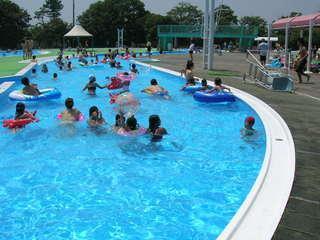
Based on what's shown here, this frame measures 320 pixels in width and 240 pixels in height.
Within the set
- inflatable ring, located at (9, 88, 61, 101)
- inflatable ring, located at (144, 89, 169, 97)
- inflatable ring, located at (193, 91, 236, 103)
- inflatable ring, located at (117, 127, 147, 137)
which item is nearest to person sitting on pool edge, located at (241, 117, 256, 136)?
inflatable ring, located at (117, 127, 147, 137)

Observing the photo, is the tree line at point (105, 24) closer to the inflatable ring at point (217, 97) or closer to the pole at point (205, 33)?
the pole at point (205, 33)

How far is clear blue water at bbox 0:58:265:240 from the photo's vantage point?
4703mm

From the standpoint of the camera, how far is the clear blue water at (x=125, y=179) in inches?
185

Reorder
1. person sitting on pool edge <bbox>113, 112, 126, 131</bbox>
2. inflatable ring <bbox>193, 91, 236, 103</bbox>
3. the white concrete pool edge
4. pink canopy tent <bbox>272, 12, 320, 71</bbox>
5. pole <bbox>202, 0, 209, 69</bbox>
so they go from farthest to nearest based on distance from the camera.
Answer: pole <bbox>202, 0, 209, 69</bbox>
pink canopy tent <bbox>272, 12, 320, 71</bbox>
inflatable ring <bbox>193, 91, 236, 103</bbox>
person sitting on pool edge <bbox>113, 112, 126, 131</bbox>
the white concrete pool edge

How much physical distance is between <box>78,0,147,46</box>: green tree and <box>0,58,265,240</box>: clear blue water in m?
Result: 53.0

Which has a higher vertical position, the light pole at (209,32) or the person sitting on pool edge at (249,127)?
the light pole at (209,32)

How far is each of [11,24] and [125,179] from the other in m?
51.4

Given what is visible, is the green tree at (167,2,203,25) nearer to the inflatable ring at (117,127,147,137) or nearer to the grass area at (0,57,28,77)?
the grass area at (0,57,28,77)

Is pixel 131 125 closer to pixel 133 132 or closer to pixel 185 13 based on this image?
pixel 133 132

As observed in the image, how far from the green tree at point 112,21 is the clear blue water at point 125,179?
174ft

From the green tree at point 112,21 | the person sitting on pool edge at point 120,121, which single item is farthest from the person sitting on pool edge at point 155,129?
the green tree at point 112,21

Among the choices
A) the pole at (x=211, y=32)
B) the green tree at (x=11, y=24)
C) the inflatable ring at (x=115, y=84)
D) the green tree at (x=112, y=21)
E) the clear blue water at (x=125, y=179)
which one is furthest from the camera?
the green tree at (x=112, y=21)

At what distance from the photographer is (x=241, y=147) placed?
7594mm

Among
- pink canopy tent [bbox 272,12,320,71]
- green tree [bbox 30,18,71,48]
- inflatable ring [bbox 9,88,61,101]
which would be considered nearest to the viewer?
inflatable ring [bbox 9,88,61,101]
